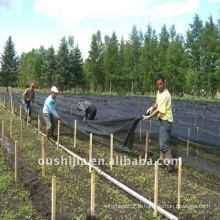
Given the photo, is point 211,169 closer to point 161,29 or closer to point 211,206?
point 211,206

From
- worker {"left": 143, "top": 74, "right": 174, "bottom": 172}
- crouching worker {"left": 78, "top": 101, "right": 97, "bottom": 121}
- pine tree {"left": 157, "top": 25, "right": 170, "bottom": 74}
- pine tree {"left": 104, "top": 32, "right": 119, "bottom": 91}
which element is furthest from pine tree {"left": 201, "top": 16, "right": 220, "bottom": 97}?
worker {"left": 143, "top": 74, "right": 174, "bottom": 172}

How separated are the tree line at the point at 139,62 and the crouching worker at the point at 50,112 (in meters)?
26.9

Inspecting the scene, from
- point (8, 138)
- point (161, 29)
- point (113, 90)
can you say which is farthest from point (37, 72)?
point (8, 138)

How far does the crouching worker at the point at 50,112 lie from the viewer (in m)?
8.15

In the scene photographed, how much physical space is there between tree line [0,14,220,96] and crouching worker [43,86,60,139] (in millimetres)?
26863

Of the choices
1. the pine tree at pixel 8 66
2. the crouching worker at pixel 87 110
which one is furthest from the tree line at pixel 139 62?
the crouching worker at pixel 87 110

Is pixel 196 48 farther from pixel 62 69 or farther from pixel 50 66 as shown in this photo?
pixel 50 66

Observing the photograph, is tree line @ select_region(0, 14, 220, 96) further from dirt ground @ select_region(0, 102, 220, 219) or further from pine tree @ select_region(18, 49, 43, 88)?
dirt ground @ select_region(0, 102, 220, 219)

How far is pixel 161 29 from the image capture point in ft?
141

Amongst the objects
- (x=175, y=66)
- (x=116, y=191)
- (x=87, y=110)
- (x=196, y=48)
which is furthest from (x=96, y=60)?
(x=116, y=191)

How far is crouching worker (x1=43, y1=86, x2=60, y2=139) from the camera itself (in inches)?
321

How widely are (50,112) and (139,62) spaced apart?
116 feet

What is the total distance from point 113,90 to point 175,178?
134ft

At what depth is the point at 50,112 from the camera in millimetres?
8438
